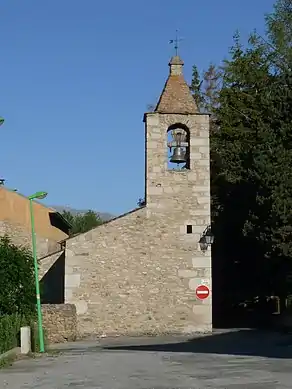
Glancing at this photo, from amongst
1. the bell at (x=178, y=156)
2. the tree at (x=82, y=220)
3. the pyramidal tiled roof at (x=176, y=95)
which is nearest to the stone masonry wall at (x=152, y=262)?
the bell at (x=178, y=156)

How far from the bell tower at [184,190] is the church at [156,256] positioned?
4cm

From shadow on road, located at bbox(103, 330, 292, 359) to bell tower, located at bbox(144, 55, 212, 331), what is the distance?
6.32 feet

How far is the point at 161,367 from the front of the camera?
16.4 metres

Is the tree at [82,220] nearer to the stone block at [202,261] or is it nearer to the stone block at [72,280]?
the stone block at [72,280]

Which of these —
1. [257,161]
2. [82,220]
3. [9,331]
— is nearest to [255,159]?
[257,161]

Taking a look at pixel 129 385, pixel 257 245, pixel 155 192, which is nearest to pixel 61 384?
pixel 129 385

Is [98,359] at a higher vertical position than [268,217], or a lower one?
lower

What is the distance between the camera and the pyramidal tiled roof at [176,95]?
1174 inches

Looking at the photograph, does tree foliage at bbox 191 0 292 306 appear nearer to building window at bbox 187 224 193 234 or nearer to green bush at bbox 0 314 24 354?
building window at bbox 187 224 193 234

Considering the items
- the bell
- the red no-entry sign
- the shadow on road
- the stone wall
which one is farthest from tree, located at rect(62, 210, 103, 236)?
the shadow on road

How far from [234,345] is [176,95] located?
37.7ft

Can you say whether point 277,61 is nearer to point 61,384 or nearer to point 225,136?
point 225,136

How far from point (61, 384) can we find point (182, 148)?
17395 millimetres

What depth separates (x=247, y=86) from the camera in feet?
125
